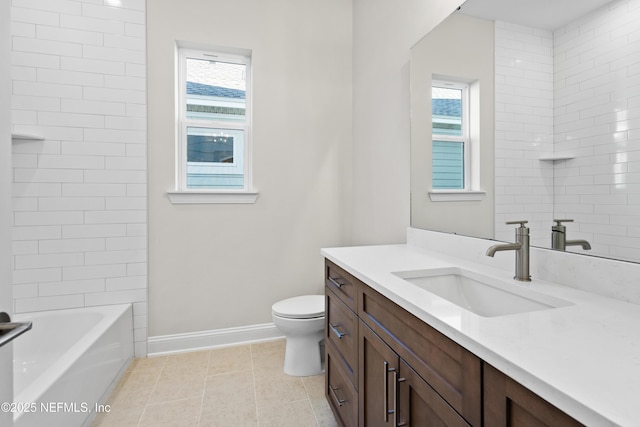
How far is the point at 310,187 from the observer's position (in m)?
2.67

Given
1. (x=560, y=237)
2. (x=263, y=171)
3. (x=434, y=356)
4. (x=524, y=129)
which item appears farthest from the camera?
(x=263, y=171)

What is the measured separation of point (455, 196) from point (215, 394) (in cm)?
177

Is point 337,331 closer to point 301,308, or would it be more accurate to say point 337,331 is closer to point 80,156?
point 301,308

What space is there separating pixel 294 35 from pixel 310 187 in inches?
50.1

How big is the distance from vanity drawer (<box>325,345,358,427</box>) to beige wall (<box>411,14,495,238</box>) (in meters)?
0.85

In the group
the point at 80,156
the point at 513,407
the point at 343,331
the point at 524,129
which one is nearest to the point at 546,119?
the point at 524,129

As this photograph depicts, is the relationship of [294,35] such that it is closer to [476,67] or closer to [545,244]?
[476,67]

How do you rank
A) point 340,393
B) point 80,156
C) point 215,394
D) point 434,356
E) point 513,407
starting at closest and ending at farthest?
point 513,407 → point 434,356 → point 340,393 → point 215,394 → point 80,156

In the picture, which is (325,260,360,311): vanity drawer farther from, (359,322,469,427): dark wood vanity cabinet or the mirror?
the mirror

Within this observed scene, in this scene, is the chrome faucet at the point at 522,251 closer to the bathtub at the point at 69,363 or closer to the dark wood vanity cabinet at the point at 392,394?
the dark wood vanity cabinet at the point at 392,394

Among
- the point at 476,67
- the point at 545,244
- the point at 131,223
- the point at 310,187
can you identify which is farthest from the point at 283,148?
the point at 545,244

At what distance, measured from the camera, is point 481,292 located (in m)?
1.14

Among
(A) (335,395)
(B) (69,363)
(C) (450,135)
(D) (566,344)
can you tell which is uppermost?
(C) (450,135)

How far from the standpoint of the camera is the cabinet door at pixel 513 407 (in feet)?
1.58
